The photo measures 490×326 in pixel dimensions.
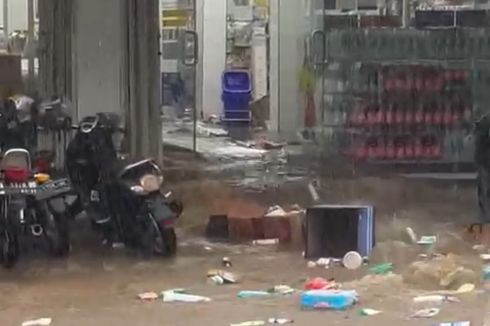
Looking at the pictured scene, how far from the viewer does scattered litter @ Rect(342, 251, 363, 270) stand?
382 inches

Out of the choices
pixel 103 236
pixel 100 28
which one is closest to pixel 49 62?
pixel 100 28

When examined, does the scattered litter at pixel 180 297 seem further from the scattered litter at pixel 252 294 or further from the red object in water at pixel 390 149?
the red object in water at pixel 390 149

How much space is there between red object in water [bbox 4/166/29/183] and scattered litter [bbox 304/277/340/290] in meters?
2.09

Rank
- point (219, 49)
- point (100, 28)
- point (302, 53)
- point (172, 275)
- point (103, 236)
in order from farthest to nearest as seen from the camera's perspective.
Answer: point (219, 49), point (302, 53), point (100, 28), point (103, 236), point (172, 275)

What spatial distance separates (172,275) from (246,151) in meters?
8.16

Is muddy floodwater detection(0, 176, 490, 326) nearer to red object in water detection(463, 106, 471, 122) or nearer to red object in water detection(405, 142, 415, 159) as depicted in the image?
red object in water detection(405, 142, 415, 159)

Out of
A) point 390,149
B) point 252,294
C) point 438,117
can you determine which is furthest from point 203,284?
point 438,117

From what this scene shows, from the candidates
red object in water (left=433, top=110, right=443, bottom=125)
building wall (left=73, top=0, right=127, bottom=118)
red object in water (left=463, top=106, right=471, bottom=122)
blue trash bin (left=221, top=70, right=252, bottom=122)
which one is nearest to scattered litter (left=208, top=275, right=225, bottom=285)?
building wall (left=73, top=0, right=127, bottom=118)

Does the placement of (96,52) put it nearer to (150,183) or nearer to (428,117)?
(150,183)

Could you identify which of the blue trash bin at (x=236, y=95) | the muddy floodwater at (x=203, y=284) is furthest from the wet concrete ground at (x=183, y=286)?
the blue trash bin at (x=236, y=95)

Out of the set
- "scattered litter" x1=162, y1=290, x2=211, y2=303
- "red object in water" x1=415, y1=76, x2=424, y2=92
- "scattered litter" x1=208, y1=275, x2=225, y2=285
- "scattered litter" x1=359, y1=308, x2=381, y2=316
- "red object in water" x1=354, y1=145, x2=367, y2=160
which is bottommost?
"scattered litter" x1=208, y1=275, x2=225, y2=285

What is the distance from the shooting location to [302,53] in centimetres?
1712

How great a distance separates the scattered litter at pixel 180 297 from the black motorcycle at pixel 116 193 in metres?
1.13

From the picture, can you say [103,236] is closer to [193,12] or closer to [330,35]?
[330,35]
